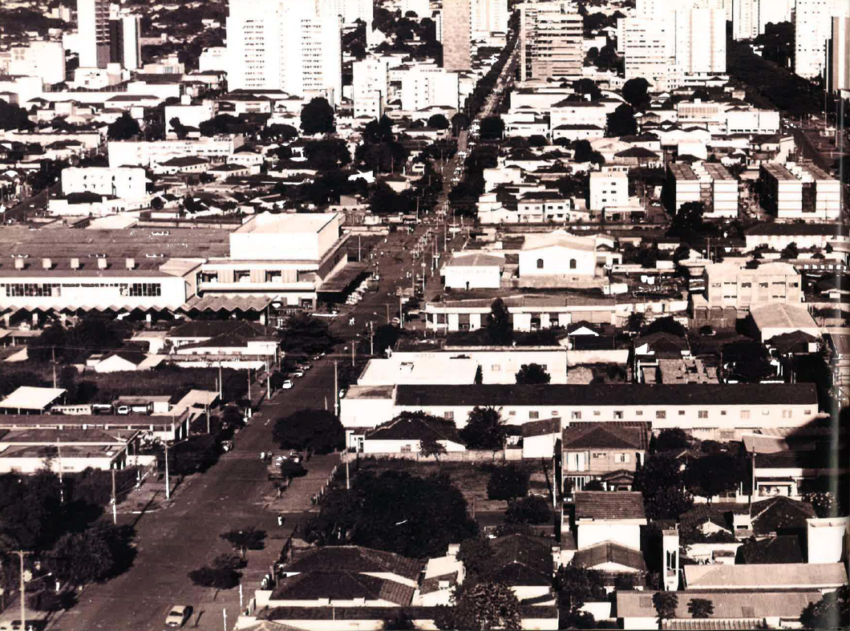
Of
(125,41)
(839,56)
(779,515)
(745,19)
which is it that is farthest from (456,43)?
(779,515)

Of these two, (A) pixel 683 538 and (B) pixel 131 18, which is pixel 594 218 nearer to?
(A) pixel 683 538

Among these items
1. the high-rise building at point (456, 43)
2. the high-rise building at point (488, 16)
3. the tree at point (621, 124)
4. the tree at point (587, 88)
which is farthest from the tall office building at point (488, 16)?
the tree at point (621, 124)

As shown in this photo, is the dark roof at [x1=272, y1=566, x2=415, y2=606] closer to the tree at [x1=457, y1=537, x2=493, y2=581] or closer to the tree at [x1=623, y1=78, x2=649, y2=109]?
the tree at [x1=457, y1=537, x2=493, y2=581]

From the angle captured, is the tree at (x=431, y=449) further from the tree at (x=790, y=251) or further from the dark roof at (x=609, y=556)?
the tree at (x=790, y=251)

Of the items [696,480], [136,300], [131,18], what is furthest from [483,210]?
[131,18]

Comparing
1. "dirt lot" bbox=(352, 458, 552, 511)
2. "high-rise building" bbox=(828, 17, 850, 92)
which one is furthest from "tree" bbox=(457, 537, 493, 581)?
"high-rise building" bbox=(828, 17, 850, 92)
